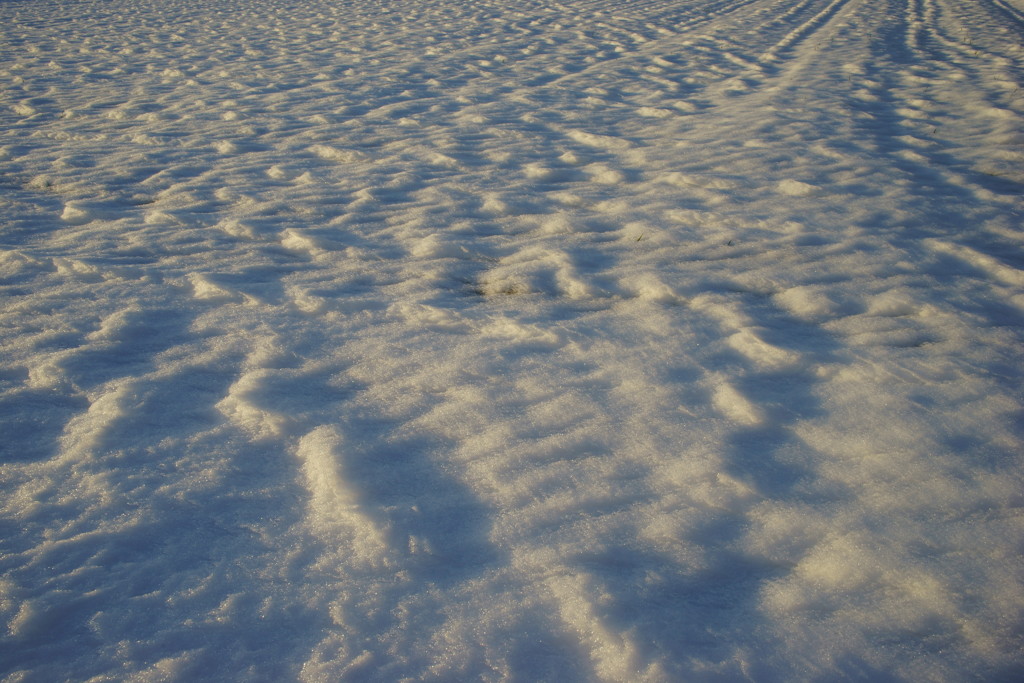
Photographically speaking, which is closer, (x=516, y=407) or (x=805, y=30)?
(x=516, y=407)

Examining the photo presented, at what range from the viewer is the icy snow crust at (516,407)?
3.99 ft

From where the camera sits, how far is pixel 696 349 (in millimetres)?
2010

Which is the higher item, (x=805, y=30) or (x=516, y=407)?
(x=516, y=407)

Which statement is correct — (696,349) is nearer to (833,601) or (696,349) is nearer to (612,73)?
(833,601)

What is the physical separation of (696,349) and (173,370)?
6.04 ft

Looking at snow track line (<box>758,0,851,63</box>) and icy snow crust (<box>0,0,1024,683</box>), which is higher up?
icy snow crust (<box>0,0,1024,683</box>)

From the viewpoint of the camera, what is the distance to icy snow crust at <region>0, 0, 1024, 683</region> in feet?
3.99

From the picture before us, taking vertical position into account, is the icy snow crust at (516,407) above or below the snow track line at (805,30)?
above

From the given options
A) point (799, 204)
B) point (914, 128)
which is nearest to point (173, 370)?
point (799, 204)

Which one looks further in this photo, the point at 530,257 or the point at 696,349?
the point at 530,257

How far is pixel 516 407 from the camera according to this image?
178 cm

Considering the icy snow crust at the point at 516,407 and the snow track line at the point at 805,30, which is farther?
the snow track line at the point at 805,30

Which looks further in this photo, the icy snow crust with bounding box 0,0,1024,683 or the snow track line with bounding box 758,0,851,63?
the snow track line with bounding box 758,0,851,63

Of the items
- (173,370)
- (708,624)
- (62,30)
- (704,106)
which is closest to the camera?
(708,624)
